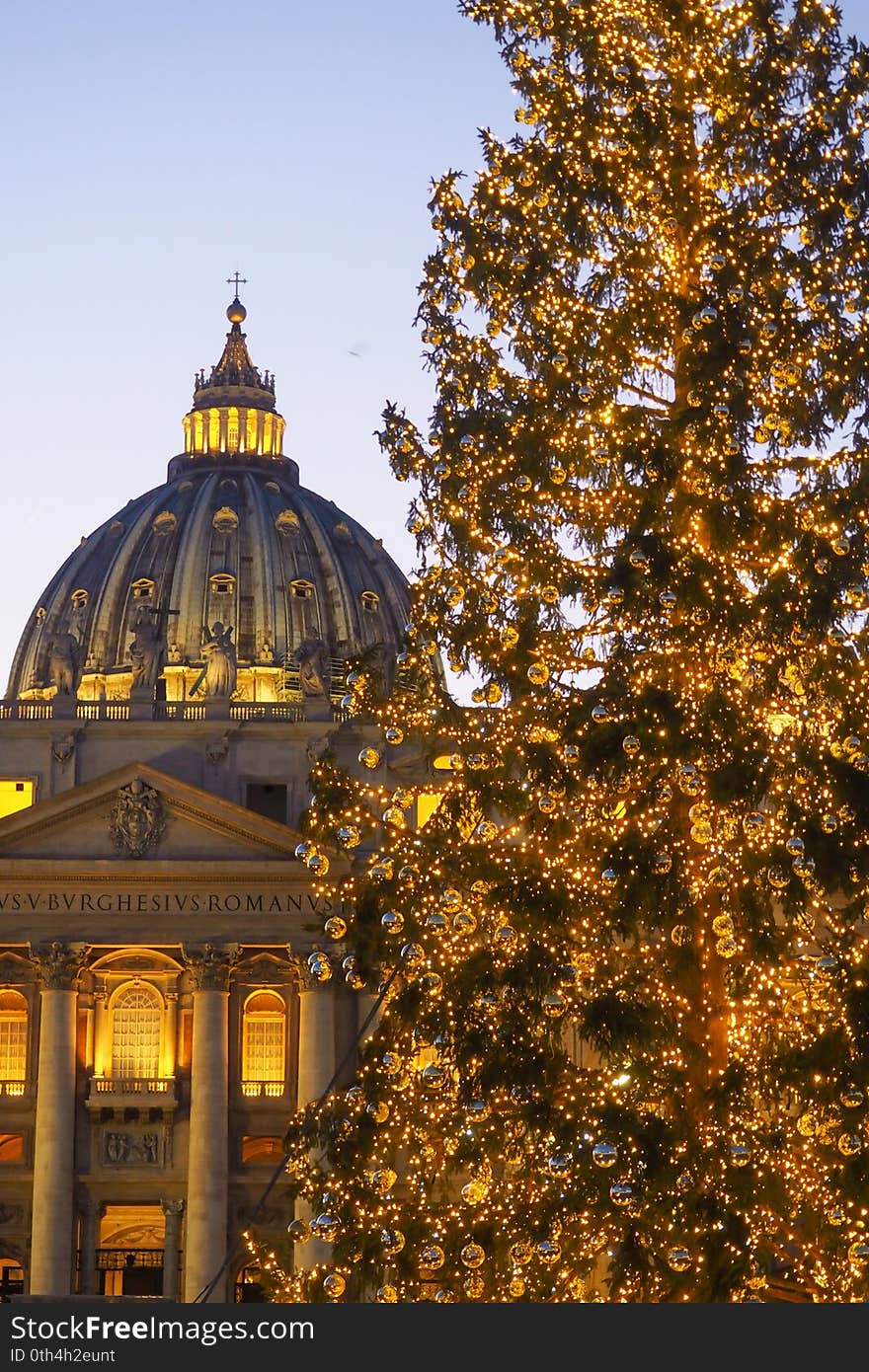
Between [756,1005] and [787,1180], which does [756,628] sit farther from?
[787,1180]

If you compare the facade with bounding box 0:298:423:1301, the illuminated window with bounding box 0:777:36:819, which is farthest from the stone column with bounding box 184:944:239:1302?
the illuminated window with bounding box 0:777:36:819

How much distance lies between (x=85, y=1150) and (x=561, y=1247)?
42217 millimetres

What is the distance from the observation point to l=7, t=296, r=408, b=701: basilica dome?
95.3 metres

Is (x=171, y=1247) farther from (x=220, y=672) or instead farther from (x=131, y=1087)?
(x=220, y=672)

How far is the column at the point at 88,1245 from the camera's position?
59.3m

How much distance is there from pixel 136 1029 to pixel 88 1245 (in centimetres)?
541

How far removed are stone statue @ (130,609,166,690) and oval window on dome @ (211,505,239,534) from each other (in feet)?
21.9

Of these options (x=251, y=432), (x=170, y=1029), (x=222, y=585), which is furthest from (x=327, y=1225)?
(x=251, y=432)

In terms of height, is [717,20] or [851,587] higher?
[717,20]

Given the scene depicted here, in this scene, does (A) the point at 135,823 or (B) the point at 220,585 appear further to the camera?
(B) the point at 220,585

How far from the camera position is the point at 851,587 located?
20.4m

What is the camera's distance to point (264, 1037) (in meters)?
61.5

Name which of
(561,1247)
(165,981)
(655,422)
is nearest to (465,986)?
(561,1247)

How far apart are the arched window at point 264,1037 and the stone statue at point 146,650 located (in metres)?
10.1
